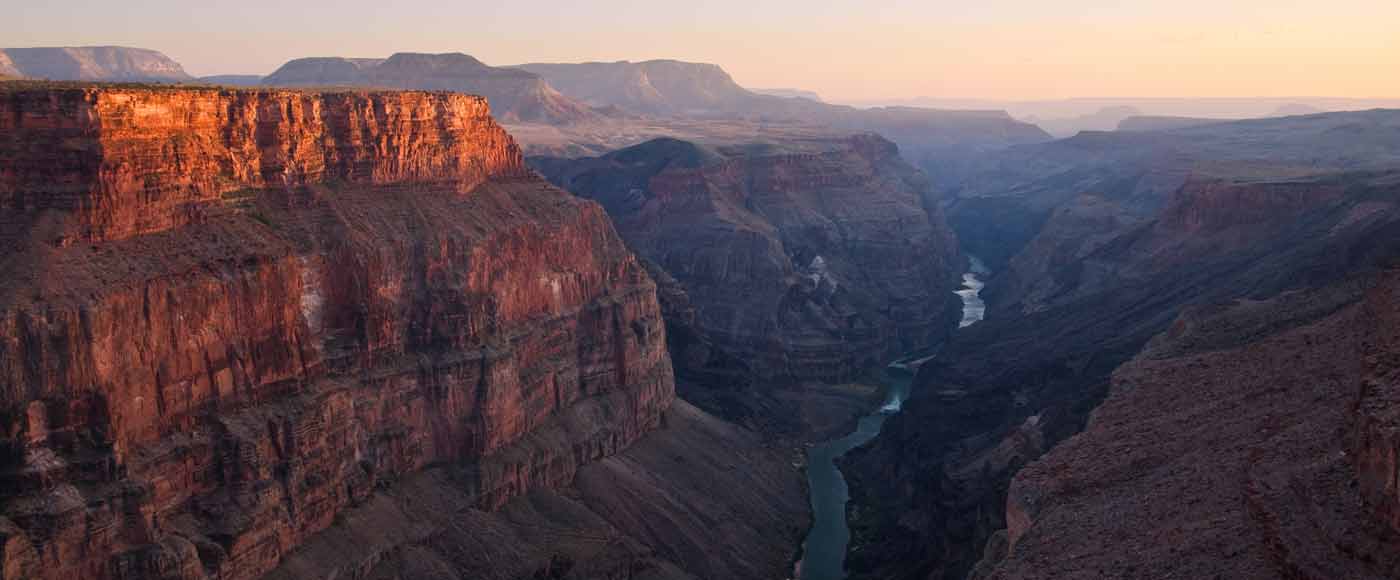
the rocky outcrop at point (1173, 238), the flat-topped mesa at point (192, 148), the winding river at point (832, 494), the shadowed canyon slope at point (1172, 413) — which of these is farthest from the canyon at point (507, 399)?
the rocky outcrop at point (1173, 238)

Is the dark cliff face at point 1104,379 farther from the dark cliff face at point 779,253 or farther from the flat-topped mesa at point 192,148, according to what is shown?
the flat-topped mesa at point 192,148

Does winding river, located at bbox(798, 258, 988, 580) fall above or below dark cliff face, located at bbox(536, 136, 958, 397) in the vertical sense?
below

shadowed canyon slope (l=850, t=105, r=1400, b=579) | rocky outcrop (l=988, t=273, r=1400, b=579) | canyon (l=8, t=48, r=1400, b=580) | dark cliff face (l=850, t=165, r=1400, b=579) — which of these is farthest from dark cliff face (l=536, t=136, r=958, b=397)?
rocky outcrop (l=988, t=273, r=1400, b=579)

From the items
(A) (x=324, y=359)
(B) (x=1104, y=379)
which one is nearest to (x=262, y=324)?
(A) (x=324, y=359)

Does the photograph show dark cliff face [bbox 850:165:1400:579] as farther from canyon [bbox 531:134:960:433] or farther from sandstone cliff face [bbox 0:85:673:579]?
sandstone cliff face [bbox 0:85:673:579]

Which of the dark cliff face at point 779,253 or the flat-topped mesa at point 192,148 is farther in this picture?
the dark cliff face at point 779,253

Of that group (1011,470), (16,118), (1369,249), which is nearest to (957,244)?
(1369,249)
